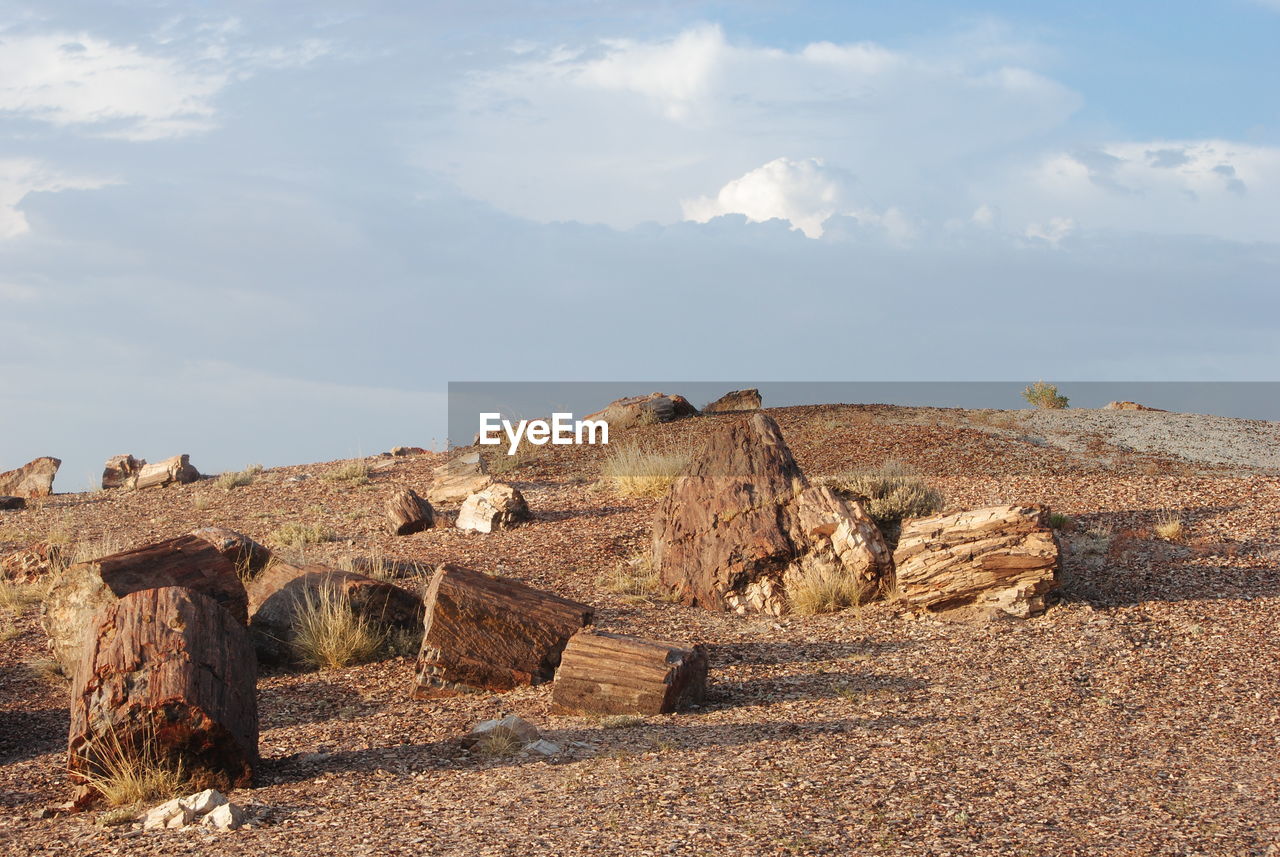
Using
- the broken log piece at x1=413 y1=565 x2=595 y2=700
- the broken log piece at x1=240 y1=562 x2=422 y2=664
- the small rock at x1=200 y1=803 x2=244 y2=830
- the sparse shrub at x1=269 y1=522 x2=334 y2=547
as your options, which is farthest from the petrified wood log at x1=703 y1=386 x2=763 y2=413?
the small rock at x1=200 y1=803 x2=244 y2=830

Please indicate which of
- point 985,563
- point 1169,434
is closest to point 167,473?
point 985,563

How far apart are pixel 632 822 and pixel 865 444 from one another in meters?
12.4

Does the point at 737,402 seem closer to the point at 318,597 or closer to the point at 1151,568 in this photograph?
the point at 1151,568

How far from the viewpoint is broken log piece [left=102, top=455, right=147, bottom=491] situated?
19.8 metres

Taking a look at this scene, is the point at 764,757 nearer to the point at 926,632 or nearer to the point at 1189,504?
the point at 926,632

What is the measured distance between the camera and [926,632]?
8.83 m

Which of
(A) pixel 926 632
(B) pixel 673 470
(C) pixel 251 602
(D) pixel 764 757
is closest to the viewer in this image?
(D) pixel 764 757

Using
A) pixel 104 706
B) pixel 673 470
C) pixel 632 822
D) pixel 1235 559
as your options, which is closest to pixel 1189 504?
pixel 1235 559

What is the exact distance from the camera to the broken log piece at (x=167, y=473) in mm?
19047

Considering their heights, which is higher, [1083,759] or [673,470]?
[673,470]

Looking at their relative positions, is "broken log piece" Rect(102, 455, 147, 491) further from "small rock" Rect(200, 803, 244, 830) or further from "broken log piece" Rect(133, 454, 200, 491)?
"small rock" Rect(200, 803, 244, 830)

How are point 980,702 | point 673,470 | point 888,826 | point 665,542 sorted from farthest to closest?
point 673,470 → point 665,542 → point 980,702 → point 888,826

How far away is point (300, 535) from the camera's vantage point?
1326cm

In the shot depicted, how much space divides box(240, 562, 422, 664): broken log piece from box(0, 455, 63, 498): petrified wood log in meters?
12.6
